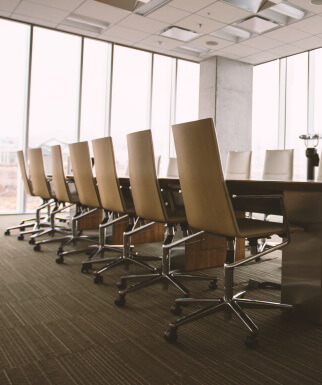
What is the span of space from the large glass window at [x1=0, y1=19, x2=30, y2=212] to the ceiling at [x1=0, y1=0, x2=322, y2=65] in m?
0.34

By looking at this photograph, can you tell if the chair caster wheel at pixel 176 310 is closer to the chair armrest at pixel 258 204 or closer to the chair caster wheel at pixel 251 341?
the chair caster wheel at pixel 251 341

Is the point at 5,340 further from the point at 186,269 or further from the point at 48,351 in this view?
the point at 186,269

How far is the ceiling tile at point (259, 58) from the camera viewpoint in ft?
25.3

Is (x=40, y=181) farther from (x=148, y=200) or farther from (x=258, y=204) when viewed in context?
(x=258, y=204)

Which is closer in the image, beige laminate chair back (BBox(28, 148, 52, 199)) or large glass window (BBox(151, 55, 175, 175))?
beige laminate chair back (BBox(28, 148, 52, 199))

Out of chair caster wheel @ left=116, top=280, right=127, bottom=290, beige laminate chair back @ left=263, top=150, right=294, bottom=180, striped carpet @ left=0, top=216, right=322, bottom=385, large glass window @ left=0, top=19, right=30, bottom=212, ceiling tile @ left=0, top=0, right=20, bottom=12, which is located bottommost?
striped carpet @ left=0, top=216, right=322, bottom=385

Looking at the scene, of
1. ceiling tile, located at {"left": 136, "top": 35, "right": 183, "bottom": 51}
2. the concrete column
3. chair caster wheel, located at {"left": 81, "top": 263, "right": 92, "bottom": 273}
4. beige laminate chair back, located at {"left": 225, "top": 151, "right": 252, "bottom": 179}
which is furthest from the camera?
the concrete column

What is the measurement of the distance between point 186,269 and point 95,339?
→ 1491 mm

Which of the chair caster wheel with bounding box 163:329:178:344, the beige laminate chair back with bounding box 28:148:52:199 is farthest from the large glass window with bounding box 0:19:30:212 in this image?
the chair caster wheel with bounding box 163:329:178:344

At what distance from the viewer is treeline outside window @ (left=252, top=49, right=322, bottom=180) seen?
290 inches

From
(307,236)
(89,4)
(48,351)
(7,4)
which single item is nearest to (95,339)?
(48,351)

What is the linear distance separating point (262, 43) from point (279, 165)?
11.8 ft

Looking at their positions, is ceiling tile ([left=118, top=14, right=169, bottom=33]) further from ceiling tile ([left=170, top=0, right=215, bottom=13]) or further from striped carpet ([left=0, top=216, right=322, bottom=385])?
striped carpet ([left=0, top=216, right=322, bottom=385])

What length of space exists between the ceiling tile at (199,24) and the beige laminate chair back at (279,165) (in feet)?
8.95
